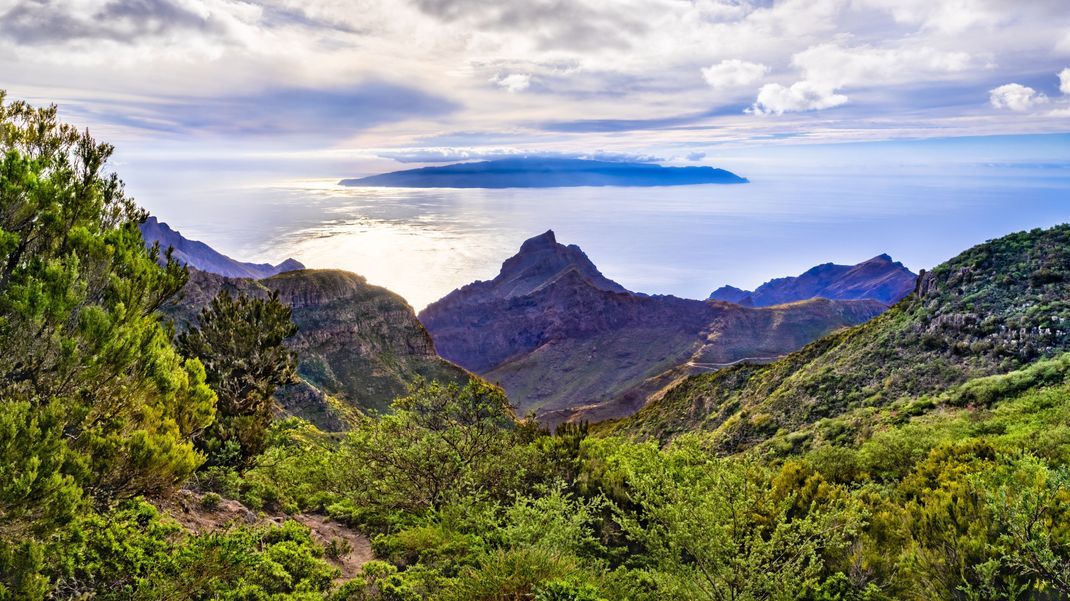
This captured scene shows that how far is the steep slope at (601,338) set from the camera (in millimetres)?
125188

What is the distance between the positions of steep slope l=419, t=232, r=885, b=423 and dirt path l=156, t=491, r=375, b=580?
88546 mm

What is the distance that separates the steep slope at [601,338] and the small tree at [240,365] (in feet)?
283

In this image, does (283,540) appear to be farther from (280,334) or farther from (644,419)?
(644,419)

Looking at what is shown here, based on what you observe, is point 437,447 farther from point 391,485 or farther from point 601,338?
point 601,338

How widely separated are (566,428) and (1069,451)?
11.7 metres

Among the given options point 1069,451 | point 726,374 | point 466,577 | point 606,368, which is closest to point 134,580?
point 466,577

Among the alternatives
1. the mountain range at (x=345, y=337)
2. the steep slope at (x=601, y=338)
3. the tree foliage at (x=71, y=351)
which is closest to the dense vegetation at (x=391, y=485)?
the tree foliage at (x=71, y=351)

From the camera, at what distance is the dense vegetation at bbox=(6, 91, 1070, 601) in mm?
6758

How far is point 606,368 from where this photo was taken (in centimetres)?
13788

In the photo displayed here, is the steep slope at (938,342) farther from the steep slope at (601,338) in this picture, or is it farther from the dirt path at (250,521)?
the steep slope at (601,338)

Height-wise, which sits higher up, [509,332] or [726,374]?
[726,374]

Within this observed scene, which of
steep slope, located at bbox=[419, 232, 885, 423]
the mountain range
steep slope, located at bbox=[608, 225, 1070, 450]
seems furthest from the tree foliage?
steep slope, located at bbox=[419, 232, 885, 423]

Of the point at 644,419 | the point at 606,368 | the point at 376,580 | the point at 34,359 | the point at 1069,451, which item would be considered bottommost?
the point at 606,368

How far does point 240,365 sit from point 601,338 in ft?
475
